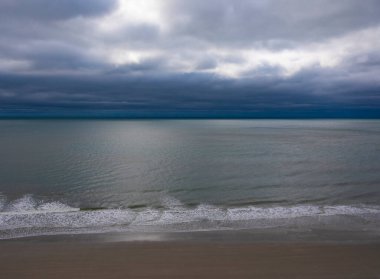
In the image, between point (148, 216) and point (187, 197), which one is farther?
point (187, 197)

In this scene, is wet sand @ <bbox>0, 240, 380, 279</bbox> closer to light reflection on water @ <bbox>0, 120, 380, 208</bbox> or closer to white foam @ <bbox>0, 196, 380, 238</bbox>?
white foam @ <bbox>0, 196, 380, 238</bbox>

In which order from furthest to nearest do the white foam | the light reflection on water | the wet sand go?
the light reflection on water < the white foam < the wet sand

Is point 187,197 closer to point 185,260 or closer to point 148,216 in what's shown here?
point 148,216

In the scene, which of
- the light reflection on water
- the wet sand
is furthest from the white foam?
the wet sand

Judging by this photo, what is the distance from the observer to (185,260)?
10938 mm

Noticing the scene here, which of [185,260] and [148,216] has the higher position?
[185,260]

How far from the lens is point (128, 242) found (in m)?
12.8

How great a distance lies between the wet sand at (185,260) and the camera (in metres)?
9.99

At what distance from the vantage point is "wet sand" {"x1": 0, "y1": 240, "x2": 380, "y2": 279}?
32.8ft

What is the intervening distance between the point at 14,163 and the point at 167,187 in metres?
22.2

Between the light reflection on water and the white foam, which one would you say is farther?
the light reflection on water

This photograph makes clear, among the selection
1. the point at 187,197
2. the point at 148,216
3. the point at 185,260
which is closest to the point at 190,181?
the point at 187,197

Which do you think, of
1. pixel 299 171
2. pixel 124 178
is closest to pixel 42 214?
pixel 124 178

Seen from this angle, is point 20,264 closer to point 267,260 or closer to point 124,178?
point 267,260
